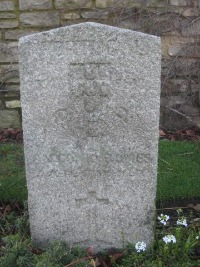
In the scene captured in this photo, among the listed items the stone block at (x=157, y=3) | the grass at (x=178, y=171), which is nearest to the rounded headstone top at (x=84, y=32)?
the grass at (x=178, y=171)

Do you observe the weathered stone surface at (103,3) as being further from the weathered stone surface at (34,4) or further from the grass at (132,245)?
the grass at (132,245)

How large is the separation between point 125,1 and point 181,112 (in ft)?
4.66

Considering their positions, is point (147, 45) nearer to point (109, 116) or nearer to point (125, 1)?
point (109, 116)

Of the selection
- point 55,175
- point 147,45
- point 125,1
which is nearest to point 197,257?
point 55,175

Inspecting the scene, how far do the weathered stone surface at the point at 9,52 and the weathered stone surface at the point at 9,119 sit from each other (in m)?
0.60

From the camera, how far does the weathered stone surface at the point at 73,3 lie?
15.3 ft

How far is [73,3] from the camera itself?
Answer: 4.66 metres

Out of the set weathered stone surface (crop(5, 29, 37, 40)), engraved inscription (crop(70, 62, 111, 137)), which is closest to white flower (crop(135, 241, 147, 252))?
engraved inscription (crop(70, 62, 111, 137))

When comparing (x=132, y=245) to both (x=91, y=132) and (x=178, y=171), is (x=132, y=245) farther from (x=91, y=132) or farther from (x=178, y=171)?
(x=178, y=171)

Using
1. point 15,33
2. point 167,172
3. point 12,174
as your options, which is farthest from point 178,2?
point 12,174

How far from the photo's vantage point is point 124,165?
2.53 meters

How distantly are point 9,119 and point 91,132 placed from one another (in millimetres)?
2781

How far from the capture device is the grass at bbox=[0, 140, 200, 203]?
3.33m

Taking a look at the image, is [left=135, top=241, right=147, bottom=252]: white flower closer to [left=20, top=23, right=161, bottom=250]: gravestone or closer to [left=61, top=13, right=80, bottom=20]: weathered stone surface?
[left=20, top=23, right=161, bottom=250]: gravestone
